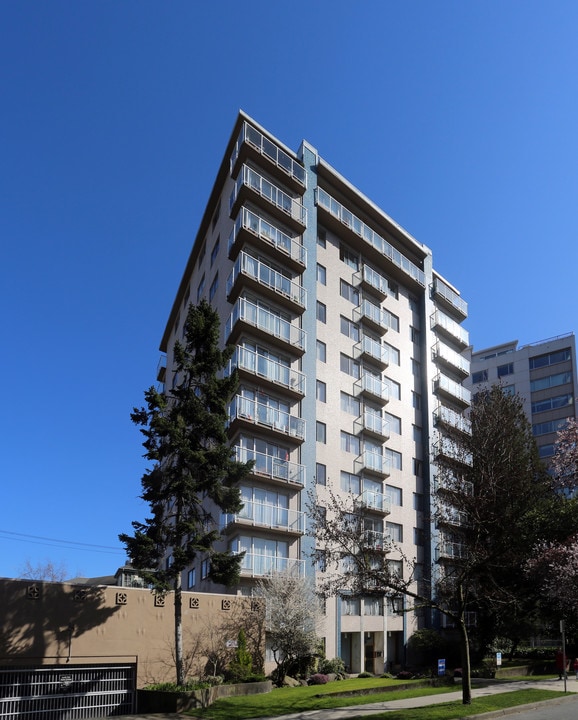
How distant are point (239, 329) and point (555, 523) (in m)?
19.9

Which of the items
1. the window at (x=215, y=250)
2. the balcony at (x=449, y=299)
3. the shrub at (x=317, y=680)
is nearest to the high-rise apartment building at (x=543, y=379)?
the balcony at (x=449, y=299)

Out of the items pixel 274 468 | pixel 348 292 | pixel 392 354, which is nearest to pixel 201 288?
pixel 348 292

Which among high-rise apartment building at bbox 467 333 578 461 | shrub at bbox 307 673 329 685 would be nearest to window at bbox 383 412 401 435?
shrub at bbox 307 673 329 685

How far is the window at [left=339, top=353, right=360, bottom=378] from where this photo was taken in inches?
1773

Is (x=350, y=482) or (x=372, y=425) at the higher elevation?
(x=372, y=425)

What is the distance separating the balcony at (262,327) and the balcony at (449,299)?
1954 centimetres

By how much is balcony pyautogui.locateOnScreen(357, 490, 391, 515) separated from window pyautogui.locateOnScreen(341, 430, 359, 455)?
2.63 m

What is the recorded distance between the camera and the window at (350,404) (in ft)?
145

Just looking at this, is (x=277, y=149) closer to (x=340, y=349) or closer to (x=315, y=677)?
(x=340, y=349)

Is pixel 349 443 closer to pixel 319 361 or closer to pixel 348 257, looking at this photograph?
pixel 319 361

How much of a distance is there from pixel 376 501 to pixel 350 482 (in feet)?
8.28

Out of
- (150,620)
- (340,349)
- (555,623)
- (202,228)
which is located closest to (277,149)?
(202,228)

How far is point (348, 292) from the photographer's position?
155 feet

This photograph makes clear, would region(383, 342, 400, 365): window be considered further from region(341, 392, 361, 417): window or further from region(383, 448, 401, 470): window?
region(383, 448, 401, 470): window
